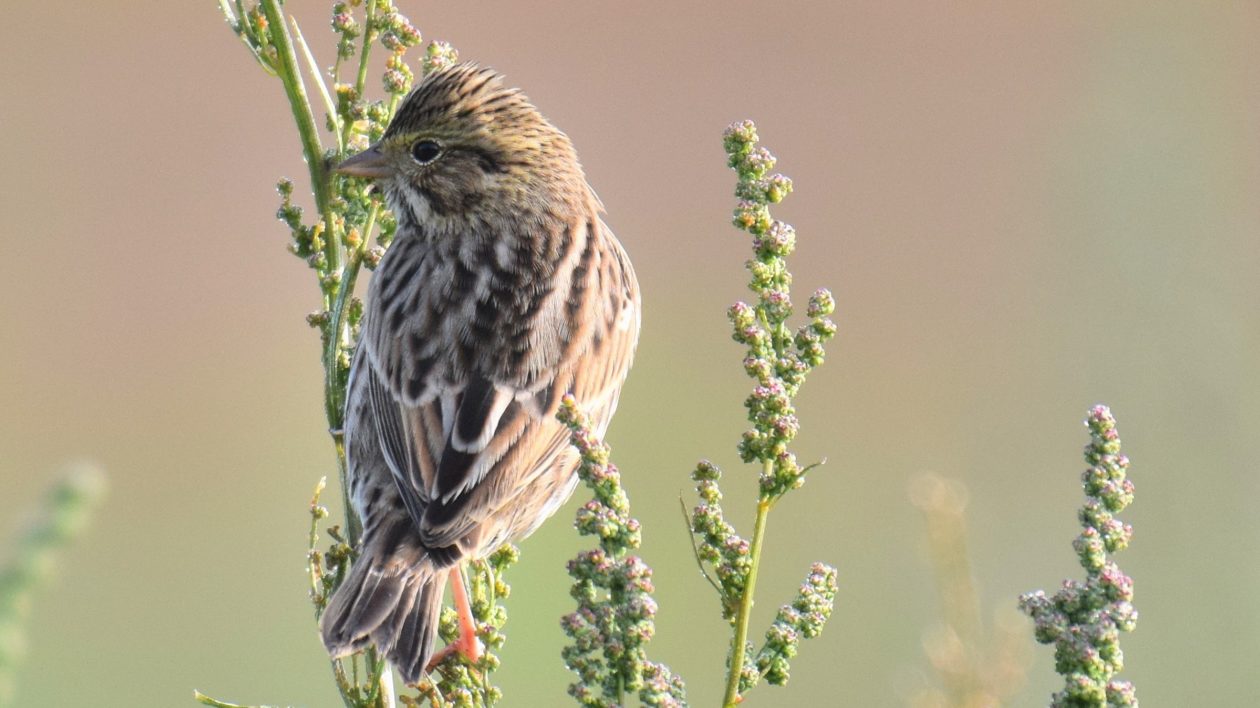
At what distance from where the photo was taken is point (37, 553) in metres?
1.20

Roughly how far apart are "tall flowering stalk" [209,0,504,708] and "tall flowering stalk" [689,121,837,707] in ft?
3.10

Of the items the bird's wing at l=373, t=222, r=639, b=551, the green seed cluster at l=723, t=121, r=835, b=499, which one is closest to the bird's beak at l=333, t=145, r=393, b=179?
the bird's wing at l=373, t=222, r=639, b=551

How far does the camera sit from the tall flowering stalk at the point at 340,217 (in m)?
3.58

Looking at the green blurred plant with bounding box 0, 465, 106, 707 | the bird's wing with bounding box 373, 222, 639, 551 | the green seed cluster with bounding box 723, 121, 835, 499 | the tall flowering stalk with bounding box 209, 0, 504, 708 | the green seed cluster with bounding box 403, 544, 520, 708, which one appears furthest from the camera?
the bird's wing with bounding box 373, 222, 639, 551

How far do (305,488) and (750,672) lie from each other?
7872 mm

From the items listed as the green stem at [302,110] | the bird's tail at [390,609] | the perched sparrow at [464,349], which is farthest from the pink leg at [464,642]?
the green stem at [302,110]

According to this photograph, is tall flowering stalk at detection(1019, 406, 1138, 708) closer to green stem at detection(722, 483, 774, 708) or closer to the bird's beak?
green stem at detection(722, 483, 774, 708)

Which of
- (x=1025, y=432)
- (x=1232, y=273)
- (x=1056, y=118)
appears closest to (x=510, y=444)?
(x=1232, y=273)

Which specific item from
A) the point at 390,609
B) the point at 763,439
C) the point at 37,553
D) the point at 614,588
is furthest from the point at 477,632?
the point at 37,553

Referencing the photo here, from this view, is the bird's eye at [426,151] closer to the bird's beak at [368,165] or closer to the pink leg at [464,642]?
the bird's beak at [368,165]

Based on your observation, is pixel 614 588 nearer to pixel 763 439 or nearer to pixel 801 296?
pixel 763 439

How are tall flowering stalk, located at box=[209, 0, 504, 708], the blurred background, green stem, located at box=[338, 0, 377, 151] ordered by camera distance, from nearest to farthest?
tall flowering stalk, located at box=[209, 0, 504, 708]
green stem, located at box=[338, 0, 377, 151]
the blurred background

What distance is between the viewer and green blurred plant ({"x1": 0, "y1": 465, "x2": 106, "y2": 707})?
1193 millimetres

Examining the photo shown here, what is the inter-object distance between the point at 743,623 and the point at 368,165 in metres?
2.01
